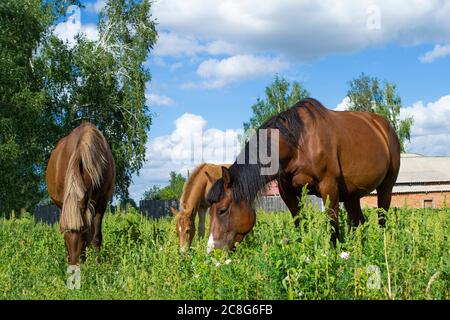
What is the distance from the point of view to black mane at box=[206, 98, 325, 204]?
6.32 m

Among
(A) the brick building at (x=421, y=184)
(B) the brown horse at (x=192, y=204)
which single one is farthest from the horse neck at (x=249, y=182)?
(A) the brick building at (x=421, y=184)

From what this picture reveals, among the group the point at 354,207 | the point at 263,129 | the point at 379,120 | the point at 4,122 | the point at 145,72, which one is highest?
the point at 145,72

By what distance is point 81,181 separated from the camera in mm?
6516

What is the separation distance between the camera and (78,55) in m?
29.4

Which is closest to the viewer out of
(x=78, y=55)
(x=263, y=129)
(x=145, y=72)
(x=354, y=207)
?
(x=263, y=129)

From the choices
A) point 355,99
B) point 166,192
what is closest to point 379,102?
point 355,99

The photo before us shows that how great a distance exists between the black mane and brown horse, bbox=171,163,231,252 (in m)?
2.83

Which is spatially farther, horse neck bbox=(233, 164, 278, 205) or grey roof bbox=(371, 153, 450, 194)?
grey roof bbox=(371, 153, 450, 194)

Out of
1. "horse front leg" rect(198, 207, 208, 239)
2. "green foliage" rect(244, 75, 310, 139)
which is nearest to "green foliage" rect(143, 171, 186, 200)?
"green foliage" rect(244, 75, 310, 139)

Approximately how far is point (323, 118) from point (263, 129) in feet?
3.46

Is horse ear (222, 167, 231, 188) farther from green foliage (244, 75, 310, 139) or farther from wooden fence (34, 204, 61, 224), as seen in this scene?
green foliage (244, 75, 310, 139)

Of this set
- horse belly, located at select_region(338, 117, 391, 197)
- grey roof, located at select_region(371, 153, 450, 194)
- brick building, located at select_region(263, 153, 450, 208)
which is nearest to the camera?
horse belly, located at select_region(338, 117, 391, 197)

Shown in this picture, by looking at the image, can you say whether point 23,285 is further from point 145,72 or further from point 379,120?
point 145,72
